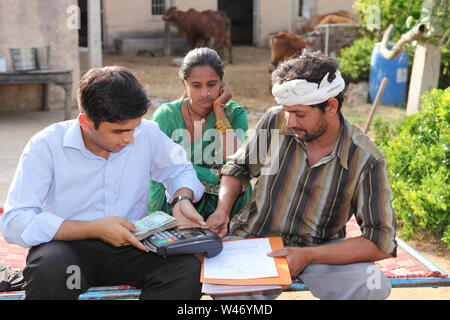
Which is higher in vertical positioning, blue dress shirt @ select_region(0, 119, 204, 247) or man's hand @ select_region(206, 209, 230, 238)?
blue dress shirt @ select_region(0, 119, 204, 247)

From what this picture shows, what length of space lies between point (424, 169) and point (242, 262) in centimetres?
264

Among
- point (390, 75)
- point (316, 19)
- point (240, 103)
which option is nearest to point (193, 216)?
point (240, 103)

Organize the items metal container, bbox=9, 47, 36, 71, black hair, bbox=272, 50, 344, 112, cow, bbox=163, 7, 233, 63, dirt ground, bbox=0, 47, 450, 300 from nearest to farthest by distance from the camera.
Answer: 1. black hair, bbox=272, 50, 344, 112
2. dirt ground, bbox=0, 47, 450, 300
3. metal container, bbox=9, 47, 36, 71
4. cow, bbox=163, 7, 233, 63

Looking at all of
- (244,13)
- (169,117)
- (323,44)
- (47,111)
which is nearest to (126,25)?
(244,13)

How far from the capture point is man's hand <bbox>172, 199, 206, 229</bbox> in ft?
8.35

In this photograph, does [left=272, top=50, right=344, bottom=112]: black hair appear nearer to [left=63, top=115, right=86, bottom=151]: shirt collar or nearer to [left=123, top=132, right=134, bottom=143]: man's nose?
[left=123, top=132, right=134, bottom=143]: man's nose

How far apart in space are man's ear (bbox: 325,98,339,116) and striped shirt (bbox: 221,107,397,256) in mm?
94

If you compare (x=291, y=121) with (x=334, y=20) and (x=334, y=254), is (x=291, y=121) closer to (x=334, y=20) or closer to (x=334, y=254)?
(x=334, y=254)

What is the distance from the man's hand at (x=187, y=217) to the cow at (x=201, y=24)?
12.7 metres

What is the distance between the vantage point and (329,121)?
2.54m

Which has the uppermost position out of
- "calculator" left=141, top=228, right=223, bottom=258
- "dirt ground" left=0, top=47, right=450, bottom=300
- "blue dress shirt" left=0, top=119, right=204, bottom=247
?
"blue dress shirt" left=0, top=119, right=204, bottom=247

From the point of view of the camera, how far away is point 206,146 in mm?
3578

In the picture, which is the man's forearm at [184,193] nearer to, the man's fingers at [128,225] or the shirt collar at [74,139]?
the man's fingers at [128,225]

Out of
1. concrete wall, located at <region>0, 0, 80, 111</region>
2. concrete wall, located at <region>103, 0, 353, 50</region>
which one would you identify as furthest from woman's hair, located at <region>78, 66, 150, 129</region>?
concrete wall, located at <region>103, 0, 353, 50</region>
